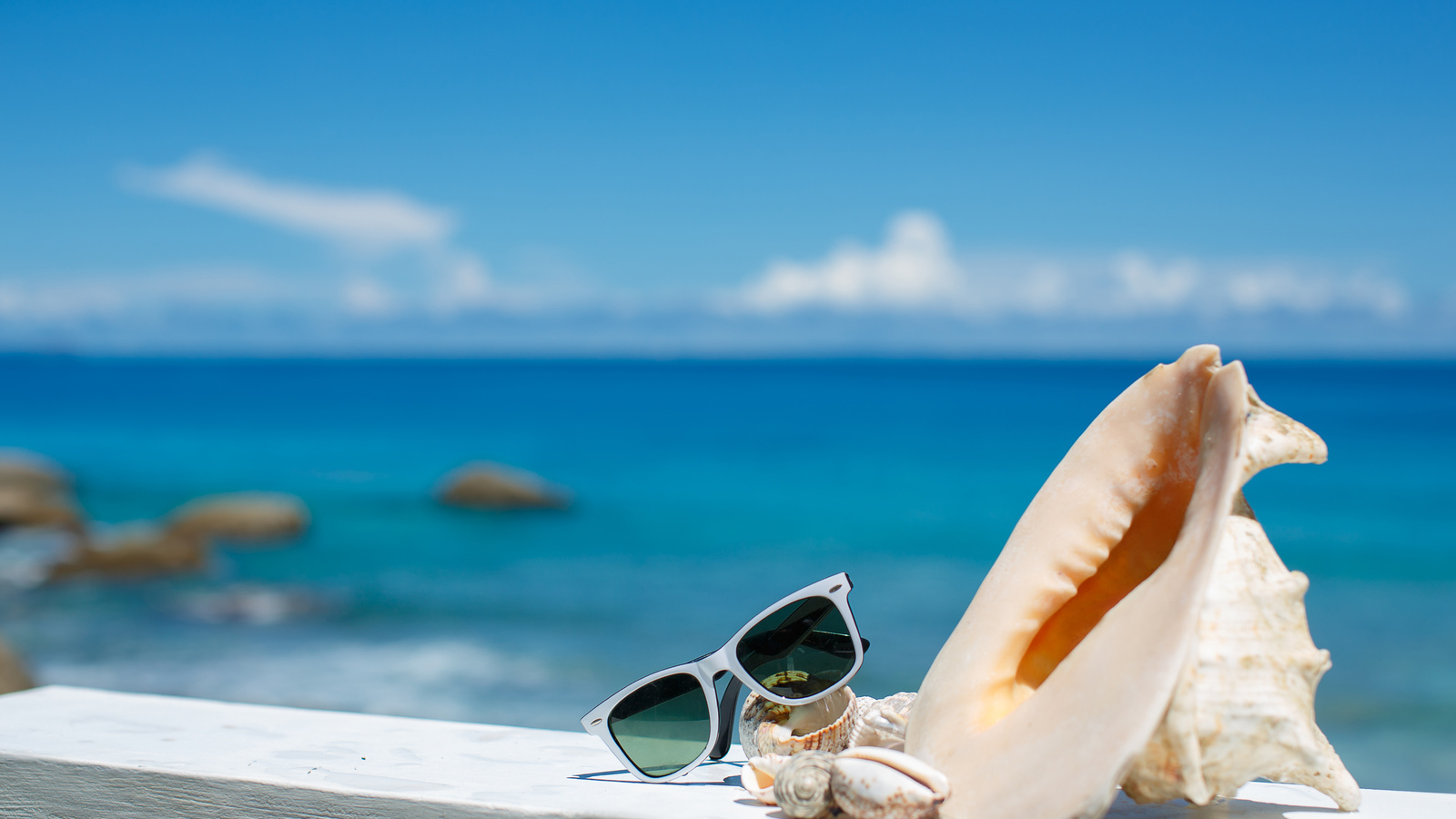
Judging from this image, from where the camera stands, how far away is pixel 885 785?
1279mm

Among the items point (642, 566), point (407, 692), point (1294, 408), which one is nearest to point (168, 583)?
point (407, 692)

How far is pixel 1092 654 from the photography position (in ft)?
4.17

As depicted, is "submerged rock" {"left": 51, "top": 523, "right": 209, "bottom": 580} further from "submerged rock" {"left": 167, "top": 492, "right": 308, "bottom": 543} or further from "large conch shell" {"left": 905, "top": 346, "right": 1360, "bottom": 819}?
"large conch shell" {"left": 905, "top": 346, "right": 1360, "bottom": 819}

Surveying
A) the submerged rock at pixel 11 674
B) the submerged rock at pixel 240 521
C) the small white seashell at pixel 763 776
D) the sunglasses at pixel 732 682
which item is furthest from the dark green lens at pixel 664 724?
the submerged rock at pixel 240 521

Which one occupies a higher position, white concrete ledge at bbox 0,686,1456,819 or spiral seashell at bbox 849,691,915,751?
spiral seashell at bbox 849,691,915,751

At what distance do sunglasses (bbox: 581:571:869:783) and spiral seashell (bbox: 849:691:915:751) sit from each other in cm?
7

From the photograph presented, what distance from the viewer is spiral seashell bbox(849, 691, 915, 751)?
1520mm

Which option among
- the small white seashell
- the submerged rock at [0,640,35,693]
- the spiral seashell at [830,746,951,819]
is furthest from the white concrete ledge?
the submerged rock at [0,640,35,693]

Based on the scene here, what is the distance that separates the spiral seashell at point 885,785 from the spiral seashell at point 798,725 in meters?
0.27

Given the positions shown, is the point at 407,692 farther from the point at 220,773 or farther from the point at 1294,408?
the point at 1294,408

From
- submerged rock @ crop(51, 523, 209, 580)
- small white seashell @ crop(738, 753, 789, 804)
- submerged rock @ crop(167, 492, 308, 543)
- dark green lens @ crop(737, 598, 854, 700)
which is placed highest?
submerged rock @ crop(167, 492, 308, 543)

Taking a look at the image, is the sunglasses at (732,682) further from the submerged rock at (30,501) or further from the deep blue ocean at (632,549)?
the submerged rock at (30,501)

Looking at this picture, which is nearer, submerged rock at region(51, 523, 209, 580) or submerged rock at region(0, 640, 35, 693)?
submerged rock at region(0, 640, 35, 693)

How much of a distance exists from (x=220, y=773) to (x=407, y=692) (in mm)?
8015
